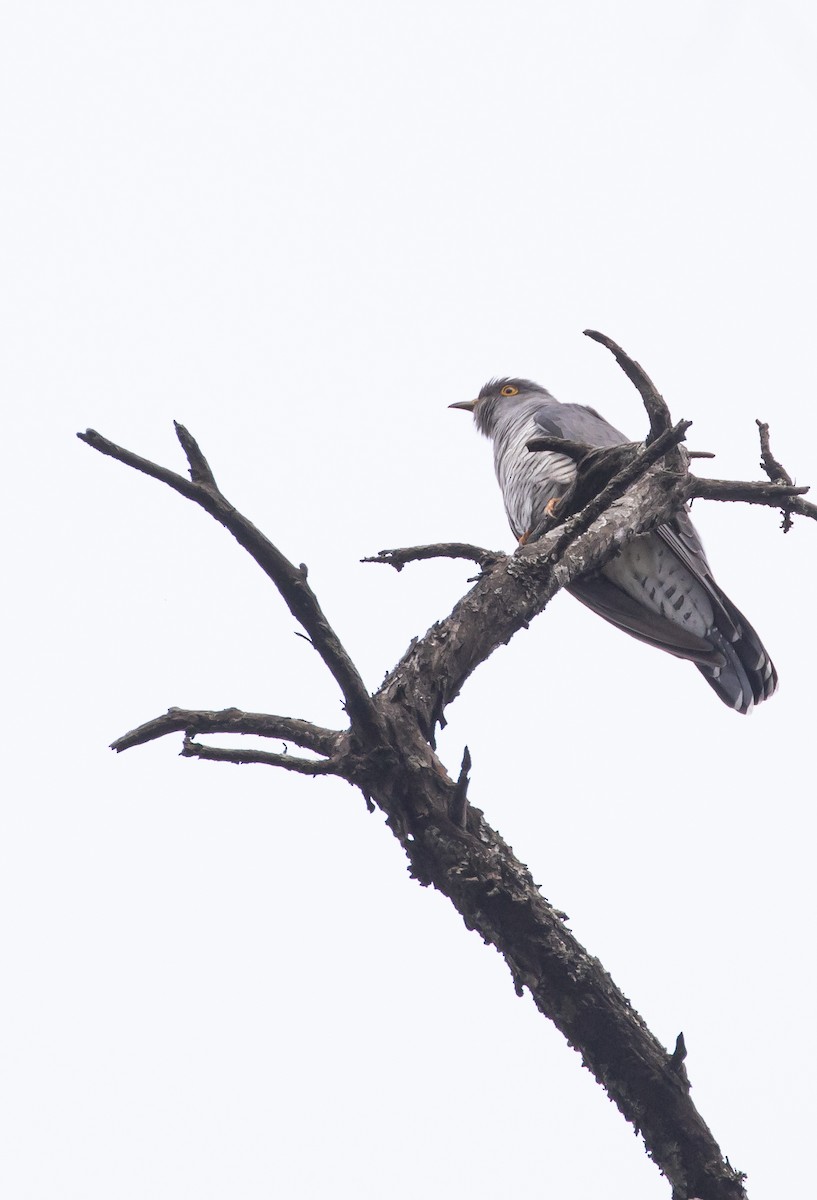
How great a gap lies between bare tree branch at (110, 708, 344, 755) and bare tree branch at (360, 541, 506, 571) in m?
0.81

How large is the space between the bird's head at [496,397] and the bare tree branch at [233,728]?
425 centimetres

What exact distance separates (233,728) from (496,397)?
15.1 feet

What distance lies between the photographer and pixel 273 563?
2156mm

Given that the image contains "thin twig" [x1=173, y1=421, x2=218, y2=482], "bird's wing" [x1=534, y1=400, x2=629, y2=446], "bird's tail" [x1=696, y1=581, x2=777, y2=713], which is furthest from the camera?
"bird's wing" [x1=534, y1=400, x2=629, y2=446]

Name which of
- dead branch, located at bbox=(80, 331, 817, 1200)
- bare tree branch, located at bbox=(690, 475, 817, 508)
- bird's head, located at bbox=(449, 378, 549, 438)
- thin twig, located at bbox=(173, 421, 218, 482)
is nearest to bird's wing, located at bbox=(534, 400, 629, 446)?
Result: bird's head, located at bbox=(449, 378, 549, 438)

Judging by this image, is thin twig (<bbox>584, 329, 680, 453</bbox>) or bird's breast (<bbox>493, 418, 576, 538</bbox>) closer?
thin twig (<bbox>584, 329, 680, 453</bbox>)

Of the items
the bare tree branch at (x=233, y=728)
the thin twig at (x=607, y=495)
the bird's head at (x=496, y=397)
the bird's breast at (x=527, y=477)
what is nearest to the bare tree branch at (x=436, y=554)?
the thin twig at (x=607, y=495)

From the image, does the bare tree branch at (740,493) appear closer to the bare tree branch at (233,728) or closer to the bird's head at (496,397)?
the bare tree branch at (233,728)

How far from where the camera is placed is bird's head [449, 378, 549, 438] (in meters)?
6.43

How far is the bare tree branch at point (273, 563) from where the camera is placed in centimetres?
207

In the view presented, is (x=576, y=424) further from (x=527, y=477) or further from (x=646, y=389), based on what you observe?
(x=646, y=389)

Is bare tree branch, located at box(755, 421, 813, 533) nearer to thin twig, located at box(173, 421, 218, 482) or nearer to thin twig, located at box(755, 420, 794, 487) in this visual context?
thin twig, located at box(755, 420, 794, 487)

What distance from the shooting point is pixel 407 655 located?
2611 millimetres

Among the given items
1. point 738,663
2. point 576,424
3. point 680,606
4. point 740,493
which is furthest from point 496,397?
point 740,493
